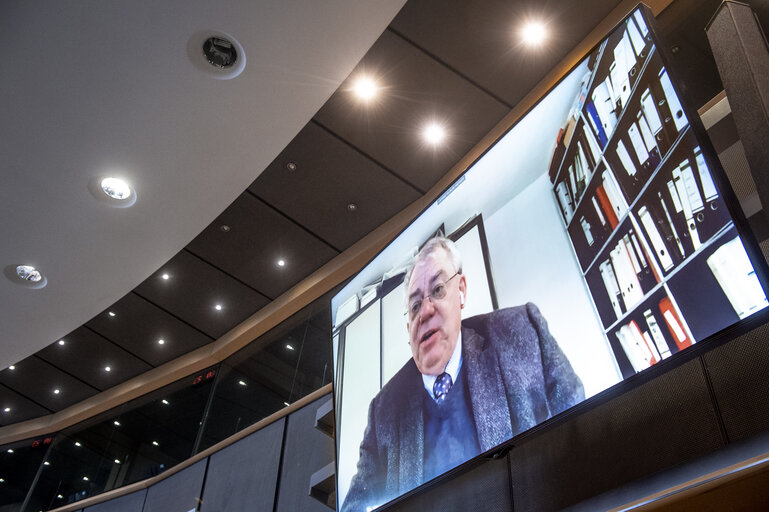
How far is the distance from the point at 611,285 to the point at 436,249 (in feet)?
3.65

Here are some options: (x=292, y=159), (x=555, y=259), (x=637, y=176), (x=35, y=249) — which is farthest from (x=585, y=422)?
(x=35, y=249)

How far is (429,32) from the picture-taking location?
3754 mm

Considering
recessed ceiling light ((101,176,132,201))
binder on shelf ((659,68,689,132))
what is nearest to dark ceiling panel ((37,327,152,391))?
recessed ceiling light ((101,176,132,201))

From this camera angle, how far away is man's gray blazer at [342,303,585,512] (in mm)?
2141

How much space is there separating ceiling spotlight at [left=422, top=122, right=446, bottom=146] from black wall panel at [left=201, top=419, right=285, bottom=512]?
2137 mm

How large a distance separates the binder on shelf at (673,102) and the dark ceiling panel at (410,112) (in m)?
2.12

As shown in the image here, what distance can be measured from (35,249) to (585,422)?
12.6 ft

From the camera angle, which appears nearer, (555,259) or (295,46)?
(555,259)

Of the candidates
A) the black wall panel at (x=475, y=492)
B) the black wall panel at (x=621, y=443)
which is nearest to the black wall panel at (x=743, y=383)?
the black wall panel at (x=621, y=443)

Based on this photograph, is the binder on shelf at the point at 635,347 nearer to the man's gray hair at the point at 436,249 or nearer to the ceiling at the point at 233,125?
the man's gray hair at the point at 436,249

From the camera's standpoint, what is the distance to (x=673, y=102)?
1.91 meters

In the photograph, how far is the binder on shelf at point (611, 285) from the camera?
199 centimetres

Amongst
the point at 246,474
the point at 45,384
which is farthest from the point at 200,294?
the point at 45,384

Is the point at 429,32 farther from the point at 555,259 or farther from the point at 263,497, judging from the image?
the point at 263,497
